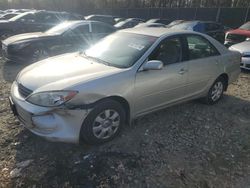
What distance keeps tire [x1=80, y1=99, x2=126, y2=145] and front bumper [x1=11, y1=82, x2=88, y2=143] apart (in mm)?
123

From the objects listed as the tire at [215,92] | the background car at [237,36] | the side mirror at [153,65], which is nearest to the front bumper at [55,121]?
the side mirror at [153,65]

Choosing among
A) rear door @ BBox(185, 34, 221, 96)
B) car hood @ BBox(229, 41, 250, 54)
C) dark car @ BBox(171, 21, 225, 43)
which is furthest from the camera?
dark car @ BBox(171, 21, 225, 43)

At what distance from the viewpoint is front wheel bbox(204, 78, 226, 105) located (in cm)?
531

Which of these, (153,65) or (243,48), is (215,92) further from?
(243,48)

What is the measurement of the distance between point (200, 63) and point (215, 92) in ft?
3.21

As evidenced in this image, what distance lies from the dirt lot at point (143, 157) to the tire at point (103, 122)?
149 millimetres

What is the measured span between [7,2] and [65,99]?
38.4m

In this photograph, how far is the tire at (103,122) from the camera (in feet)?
11.2

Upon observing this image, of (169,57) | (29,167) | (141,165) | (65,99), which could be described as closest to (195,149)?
(141,165)

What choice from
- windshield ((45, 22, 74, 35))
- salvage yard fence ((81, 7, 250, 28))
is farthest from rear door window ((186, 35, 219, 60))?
salvage yard fence ((81, 7, 250, 28))

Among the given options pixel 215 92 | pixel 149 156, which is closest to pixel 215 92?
pixel 215 92

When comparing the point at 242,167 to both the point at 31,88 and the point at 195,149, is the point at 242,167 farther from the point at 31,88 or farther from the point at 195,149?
the point at 31,88

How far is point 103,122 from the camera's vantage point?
360cm

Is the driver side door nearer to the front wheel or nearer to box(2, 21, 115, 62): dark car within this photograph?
the front wheel
